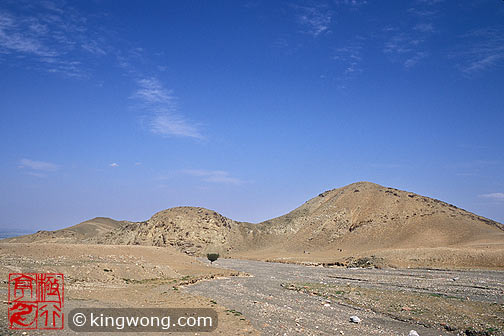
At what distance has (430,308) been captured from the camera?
20.4 m

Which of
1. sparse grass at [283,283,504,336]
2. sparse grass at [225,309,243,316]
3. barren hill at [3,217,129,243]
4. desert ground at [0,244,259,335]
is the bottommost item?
sparse grass at [283,283,504,336]

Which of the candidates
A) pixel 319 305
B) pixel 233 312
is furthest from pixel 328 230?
pixel 233 312

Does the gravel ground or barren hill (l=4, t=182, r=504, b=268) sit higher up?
barren hill (l=4, t=182, r=504, b=268)

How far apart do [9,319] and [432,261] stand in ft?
166

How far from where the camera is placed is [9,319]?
1190 cm

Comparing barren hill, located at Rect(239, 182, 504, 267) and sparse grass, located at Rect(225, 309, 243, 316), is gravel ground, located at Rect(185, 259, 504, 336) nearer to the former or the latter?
sparse grass, located at Rect(225, 309, 243, 316)

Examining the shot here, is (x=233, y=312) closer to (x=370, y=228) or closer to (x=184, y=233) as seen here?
(x=370, y=228)

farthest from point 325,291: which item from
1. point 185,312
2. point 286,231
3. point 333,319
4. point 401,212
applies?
point 286,231

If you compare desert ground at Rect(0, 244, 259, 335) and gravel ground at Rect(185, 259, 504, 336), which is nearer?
gravel ground at Rect(185, 259, 504, 336)

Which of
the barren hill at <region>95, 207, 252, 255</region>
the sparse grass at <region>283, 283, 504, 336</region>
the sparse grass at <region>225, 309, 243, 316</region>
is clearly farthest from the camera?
the barren hill at <region>95, 207, 252, 255</region>

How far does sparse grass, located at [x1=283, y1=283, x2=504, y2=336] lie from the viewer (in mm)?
16812

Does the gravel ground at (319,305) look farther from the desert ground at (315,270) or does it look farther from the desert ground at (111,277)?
the desert ground at (111,277)

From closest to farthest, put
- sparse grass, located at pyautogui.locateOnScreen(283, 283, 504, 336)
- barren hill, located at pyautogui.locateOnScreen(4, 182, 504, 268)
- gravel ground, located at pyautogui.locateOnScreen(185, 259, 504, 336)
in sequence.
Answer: gravel ground, located at pyautogui.locateOnScreen(185, 259, 504, 336) < sparse grass, located at pyautogui.locateOnScreen(283, 283, 504, 336) < barren hill, located at pyautogui.locateOnScreen(4, 182, 504, 268)

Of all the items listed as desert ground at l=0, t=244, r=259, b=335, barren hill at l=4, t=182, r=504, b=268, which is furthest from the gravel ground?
barren hill at l=4, t=182, r=504, b=268
